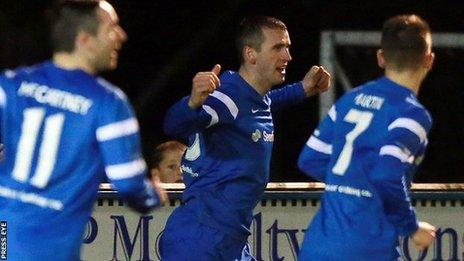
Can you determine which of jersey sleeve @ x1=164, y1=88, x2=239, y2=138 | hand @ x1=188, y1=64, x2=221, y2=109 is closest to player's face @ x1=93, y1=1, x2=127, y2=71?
hand @ x1=188, y1=64, x2=221, y2=109

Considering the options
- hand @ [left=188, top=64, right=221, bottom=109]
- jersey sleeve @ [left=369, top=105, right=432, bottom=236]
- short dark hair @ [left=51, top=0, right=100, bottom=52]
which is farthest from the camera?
hand @ [left=188, top=64, right=221, bottom=109]

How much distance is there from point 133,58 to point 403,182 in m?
6.62

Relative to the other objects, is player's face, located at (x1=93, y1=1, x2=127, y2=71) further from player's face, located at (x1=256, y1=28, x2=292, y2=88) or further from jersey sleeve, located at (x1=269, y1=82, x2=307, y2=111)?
jersey sleeve, located at (x1=269, y1=82, x2=307, y2=111)

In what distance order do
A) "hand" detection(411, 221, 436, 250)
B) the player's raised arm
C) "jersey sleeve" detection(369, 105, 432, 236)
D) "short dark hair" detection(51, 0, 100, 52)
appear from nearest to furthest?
the player's raised arm < "short dark hair" detection(51, 0, 100, 52) < "jersey sleeve" detection(369, 105, 432, 236) < "hand" detection(411, 221, 436, 250)

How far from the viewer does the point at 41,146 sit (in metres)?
5.60

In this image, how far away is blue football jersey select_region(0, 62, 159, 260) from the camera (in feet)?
18.3

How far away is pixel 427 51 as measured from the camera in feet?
19.9

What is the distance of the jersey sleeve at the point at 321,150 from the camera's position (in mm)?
6164

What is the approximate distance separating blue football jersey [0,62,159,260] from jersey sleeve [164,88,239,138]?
1.28 meters

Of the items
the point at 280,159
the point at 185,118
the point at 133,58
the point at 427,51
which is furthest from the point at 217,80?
the point at 133,58

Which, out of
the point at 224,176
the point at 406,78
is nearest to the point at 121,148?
the point at 406,78

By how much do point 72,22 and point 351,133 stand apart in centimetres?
118

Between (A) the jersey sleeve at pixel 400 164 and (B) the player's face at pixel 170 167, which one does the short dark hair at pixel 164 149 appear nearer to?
(B) the player's face at pixel 170 167

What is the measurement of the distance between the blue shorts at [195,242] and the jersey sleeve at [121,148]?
5.56ft
